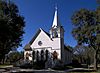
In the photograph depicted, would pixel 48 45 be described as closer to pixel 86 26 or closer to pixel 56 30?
pixel 56 30

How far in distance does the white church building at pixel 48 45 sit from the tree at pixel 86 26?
904 cm

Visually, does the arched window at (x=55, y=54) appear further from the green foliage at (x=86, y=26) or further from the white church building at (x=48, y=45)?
the green foliage at (x=86, y=26)

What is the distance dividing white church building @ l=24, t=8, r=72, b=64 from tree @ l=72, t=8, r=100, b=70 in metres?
9.04

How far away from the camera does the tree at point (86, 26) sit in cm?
4184

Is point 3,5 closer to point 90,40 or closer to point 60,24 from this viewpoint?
point 90,40

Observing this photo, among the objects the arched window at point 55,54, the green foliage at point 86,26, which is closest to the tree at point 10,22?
Result: the green foliage at point 86,26

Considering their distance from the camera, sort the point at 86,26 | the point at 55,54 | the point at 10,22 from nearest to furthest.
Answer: the point at 10,22 → the point at 86,26 → the point at 55,54

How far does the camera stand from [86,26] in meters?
42.9

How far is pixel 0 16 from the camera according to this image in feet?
91.5

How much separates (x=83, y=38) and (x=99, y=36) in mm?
4649

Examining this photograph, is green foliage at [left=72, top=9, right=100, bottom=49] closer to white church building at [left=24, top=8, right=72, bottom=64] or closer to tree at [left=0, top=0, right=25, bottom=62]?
white church building at [left=24, top=8, right=72, bottom=64]

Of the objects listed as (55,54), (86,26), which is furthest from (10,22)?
(55,54)

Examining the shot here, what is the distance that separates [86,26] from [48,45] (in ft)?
47.0

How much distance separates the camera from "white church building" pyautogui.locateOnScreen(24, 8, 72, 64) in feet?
173
